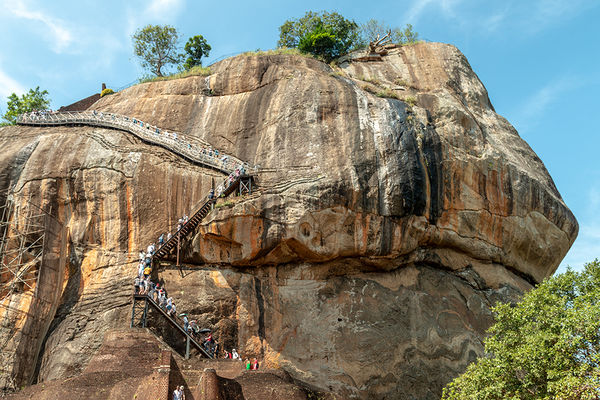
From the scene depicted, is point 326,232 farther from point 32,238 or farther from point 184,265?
point 32,238

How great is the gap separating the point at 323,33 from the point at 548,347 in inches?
1027

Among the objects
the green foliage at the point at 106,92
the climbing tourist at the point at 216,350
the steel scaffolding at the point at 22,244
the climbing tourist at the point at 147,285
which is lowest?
the climbing tourist at the point at 216,350

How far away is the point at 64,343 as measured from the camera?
2398cm

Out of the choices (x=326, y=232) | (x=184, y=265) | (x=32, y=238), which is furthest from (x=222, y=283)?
(x=32, y=238)

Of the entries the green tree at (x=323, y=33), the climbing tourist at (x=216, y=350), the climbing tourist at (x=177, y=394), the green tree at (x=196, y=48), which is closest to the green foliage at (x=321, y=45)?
the green tree at (x=323, y=33)

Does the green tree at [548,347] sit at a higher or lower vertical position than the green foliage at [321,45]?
lower

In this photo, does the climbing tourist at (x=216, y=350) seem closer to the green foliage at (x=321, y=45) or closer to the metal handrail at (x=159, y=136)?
the metal handrail at (x=159, y=136)

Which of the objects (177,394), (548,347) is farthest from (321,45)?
(177,394)

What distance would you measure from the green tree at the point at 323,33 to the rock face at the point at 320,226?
335 inches

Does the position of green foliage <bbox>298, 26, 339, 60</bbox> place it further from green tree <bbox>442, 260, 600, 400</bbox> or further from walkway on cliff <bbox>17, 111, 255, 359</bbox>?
green tree <bbox>442, 260, 600, 400</bbox>

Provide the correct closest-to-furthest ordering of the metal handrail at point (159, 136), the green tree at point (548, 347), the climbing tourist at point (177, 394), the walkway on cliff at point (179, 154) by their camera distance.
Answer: the green tree at point (548, 347) → the climbing tourist at point (177, 394) → the walkway on cliff at point (179, 154) → the metal handrail at point (159, 136)

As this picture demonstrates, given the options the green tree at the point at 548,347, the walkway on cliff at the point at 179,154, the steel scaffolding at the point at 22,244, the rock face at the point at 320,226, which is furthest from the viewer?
the steel scaffolding at the point at 22,244

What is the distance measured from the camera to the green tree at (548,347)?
16734mm

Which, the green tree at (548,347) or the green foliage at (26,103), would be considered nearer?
the green tree at (548,347)
